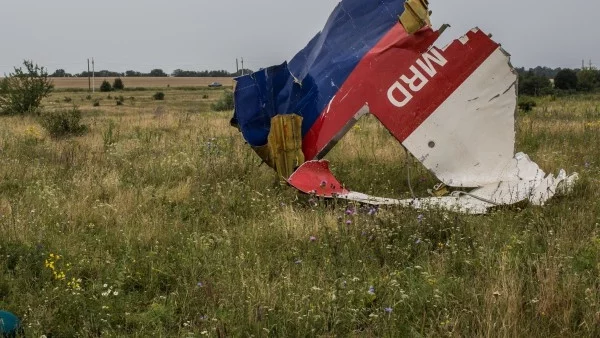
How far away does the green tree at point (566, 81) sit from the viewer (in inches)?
2340

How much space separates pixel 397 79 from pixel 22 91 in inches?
746

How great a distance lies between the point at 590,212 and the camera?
4.69 metres

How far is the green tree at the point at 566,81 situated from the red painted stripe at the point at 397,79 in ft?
192

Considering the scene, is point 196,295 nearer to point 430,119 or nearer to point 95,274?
point 95,274

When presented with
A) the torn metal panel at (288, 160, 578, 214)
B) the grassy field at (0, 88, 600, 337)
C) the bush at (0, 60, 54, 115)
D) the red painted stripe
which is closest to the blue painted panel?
the red painted stripe

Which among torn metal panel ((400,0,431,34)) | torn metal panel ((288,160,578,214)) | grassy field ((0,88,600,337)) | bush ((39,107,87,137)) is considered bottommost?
grassy field ((0,88,600,337))

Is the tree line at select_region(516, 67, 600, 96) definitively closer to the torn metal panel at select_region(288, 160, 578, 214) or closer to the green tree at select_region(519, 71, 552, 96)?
the green tree at select_region(519, 71, 552, 96)

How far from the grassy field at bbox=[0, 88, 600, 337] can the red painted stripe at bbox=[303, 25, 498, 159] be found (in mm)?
838

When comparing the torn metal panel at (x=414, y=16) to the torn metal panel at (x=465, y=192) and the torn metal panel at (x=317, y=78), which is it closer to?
the torn metal panel at (x=317, y=78)

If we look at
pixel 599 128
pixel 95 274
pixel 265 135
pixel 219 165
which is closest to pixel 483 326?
pixel 95 274

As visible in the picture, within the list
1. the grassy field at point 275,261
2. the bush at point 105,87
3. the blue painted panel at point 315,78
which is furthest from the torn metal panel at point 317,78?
the bush at point 105,87

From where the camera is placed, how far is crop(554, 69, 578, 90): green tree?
5942cm

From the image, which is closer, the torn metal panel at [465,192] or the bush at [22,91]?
the torn metal panel at [465,192]

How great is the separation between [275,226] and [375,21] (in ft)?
9.74
